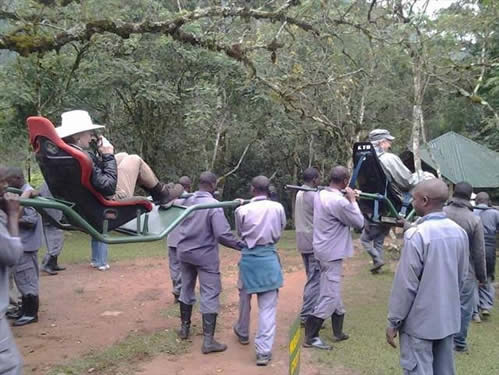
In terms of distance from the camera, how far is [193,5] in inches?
686

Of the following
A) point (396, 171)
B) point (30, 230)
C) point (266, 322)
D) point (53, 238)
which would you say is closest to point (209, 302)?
point (266, 322)

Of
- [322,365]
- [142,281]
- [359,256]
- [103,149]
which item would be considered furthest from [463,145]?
[103,149]

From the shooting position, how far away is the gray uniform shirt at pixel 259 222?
5715mm

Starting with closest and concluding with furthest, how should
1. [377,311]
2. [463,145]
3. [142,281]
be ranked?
[377,311] → [142,281] → [463,145]

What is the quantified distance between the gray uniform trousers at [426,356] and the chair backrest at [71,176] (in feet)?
7.70

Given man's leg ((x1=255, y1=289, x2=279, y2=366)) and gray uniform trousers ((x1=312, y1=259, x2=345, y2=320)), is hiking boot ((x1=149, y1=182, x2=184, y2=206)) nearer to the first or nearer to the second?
man's leg ((x1=255, y1=289, x2=279, y2=366))

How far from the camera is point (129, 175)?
438cm

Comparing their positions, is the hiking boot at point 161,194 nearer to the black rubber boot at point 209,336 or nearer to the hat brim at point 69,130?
the hat brim at point 69,130

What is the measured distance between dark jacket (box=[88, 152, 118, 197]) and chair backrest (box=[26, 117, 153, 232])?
42 millimetres

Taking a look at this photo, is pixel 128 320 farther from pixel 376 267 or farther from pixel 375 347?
pixel 376 267

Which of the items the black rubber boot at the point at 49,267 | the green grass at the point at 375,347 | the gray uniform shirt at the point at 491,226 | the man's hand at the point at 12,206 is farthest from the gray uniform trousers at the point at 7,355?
the black rubber boot at the point at 49,267

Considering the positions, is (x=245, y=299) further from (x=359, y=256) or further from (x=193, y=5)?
(x=193, y=5)

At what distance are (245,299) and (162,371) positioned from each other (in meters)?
1.28

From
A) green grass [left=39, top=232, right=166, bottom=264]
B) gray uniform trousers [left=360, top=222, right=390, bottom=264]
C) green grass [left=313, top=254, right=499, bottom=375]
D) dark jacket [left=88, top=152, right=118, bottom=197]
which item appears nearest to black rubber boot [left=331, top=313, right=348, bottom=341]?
green grass [left=313, top=254, right=499, bottom=375]
